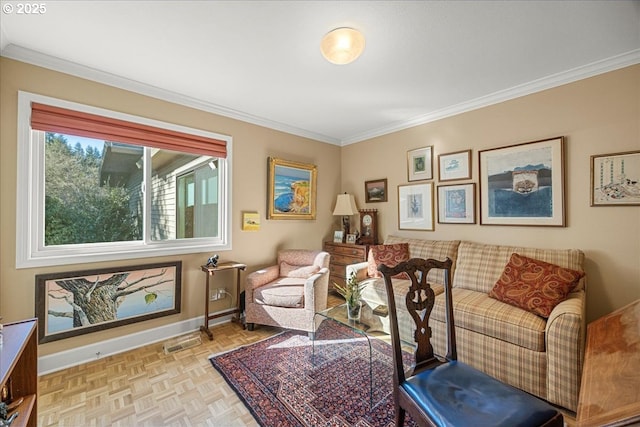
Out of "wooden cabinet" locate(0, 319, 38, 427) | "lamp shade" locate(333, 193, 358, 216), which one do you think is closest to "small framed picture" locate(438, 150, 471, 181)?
"lamp shade" locate(333, 193, 358, 216)

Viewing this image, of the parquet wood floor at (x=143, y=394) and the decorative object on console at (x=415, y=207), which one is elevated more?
the decorative object on console at (x=415, y=207)

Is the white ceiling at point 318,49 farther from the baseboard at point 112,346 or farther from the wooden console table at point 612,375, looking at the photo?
the baseboard at point 112,346

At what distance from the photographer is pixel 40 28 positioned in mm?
1743

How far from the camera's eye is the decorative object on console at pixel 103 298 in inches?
82.6

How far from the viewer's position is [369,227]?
3896mm

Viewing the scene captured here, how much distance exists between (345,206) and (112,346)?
3042mm

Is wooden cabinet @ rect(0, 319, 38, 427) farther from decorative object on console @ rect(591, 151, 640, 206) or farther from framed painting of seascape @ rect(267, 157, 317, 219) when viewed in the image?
decorative object on console @ rect(591, 151, 640, 206)

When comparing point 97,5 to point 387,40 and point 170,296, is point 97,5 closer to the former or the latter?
point 387,40

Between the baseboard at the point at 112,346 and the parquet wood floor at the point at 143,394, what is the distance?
57 millimetres

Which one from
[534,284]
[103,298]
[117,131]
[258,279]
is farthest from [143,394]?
[534,284]

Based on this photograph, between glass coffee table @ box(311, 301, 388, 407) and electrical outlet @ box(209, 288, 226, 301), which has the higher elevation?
glass coffee table @ box(311, 301, 388, 407)

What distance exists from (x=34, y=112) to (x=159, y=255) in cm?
146

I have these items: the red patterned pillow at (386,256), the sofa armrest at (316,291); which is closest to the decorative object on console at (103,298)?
the sofa armrest at (316,291)

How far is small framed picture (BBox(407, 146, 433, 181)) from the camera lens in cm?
329
